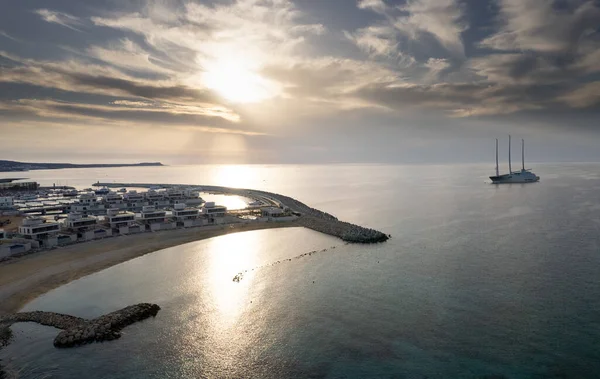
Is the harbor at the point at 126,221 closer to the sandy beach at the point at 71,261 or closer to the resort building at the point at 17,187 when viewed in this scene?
the sandy beach at the point at 71,261

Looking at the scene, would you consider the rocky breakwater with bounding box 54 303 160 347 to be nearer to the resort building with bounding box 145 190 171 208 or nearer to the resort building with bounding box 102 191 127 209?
the resort building with bounding box 145 190 171 208

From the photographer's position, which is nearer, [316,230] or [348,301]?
[348,301]

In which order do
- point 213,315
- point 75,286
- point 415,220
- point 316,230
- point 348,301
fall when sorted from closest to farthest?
1. point 213,315
2. point 348,301
3. point 75,286
4. point 316,230
5. point 415,220

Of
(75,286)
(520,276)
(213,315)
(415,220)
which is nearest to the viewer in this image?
(213,315)

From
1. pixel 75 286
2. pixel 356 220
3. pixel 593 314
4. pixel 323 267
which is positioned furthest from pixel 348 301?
pixel 356 220

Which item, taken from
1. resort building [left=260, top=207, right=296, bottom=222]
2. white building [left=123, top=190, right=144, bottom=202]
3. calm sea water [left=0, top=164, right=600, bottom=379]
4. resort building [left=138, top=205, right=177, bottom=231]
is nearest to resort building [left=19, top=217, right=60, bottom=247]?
resort building [left=138, top=205, right=177, bottom=231]

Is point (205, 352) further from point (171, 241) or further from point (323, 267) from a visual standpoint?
point (171, 241)

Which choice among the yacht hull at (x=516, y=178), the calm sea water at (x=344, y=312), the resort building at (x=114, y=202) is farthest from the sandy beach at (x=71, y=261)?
the yacht hull at (x=516, y=178)

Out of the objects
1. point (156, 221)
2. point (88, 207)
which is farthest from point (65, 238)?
point (88, 207)
